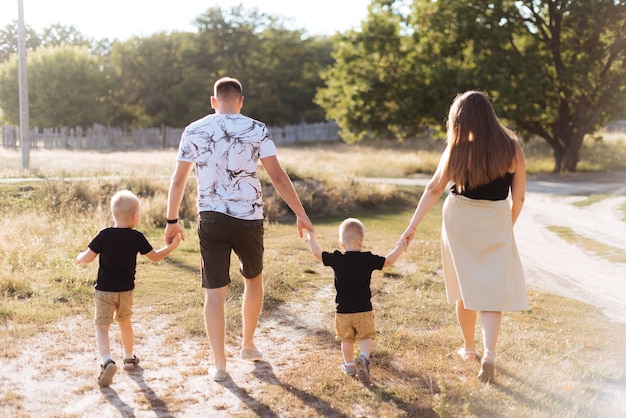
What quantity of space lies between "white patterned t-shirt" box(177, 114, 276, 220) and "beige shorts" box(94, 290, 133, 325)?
0.96 meters

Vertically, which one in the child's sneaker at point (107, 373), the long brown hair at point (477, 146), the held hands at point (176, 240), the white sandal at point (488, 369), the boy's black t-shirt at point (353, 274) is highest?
the long brown hair at point (477, 146)

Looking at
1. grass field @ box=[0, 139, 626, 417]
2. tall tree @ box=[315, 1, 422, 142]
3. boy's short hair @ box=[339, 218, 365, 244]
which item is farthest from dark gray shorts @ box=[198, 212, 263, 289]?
tall tree @ box=[315, 1, 422, 142]

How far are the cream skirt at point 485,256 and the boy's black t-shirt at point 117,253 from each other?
2.35 m

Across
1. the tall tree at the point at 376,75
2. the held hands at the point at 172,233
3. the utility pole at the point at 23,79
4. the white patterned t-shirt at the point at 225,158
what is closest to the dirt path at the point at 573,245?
the white patterned t-shirt at the point at 225,158

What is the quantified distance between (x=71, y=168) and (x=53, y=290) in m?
12.3

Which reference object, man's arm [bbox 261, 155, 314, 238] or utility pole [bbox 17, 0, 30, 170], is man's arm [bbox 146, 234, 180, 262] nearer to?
man's arm [bbox 261, 155, 314, 238]

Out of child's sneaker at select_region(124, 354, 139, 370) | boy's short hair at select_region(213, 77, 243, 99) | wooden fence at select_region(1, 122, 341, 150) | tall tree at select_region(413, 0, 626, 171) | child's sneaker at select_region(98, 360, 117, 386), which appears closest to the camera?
child's sneaker at select_region(98, 360, 117, 386)

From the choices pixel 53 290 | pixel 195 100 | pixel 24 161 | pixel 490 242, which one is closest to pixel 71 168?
pixel 24 161

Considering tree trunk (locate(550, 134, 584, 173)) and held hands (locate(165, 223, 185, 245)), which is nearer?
held hands (locate(165, 223, 185, 245))

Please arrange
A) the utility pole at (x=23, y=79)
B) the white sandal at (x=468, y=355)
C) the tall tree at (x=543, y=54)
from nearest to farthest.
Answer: the white sandal at (x=468, y=355)
the utility pole at (x=23, y=79)
the tall tree at (x=543, y=54)

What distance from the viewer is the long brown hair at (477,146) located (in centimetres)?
510

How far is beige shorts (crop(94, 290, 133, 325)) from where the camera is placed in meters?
5.29

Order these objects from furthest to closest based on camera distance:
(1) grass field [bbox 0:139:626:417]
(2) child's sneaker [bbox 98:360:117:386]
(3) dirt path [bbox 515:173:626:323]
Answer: (3) dirt path [bbox 515:173:626:323] → (2) child's sneaker [bbox 98:360:117:386] → (1) grass field [bbox 0:139:626:417]

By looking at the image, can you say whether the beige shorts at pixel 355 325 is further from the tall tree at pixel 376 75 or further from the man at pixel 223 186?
the tall tree at pixel 376 75
